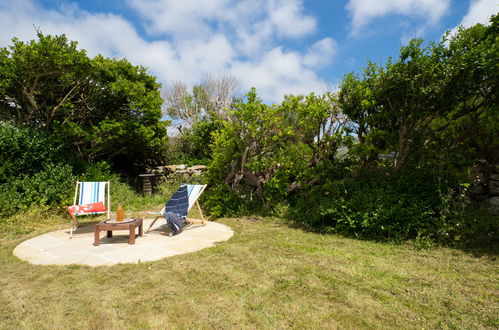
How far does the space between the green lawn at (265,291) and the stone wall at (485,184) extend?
177 centimetres

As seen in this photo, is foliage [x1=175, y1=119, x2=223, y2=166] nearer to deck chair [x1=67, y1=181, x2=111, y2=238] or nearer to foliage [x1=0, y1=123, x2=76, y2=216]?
foliage [x1=0, y1=123, x2=76, y2=216]

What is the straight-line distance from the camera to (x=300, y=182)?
6.85 m

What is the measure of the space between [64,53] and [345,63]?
763 cm

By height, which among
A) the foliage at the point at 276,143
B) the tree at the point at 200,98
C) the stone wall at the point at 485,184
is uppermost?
the tree at the point at 200,98

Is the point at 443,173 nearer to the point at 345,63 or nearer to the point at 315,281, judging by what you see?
the point at 345,63

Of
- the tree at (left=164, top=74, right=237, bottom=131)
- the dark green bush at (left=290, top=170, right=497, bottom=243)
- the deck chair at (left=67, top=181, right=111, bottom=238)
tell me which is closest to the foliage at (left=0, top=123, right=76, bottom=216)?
the deck chair at (left=67, top=181, right=111, bottom=238)

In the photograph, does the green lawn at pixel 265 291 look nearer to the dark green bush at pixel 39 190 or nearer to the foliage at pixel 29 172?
the dark green bush at pixel 39 190

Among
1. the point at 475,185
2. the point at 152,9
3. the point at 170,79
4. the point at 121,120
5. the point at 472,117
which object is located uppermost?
the point at 170,79

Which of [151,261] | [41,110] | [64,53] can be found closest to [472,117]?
[151,261]

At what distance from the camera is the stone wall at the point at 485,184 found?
16.8 feet

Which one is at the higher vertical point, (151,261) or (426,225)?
(426,225)

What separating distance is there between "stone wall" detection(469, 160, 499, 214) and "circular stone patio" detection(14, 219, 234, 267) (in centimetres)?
491

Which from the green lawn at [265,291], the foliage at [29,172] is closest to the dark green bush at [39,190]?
the foliage at [29,172]

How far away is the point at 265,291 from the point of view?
2.89m
